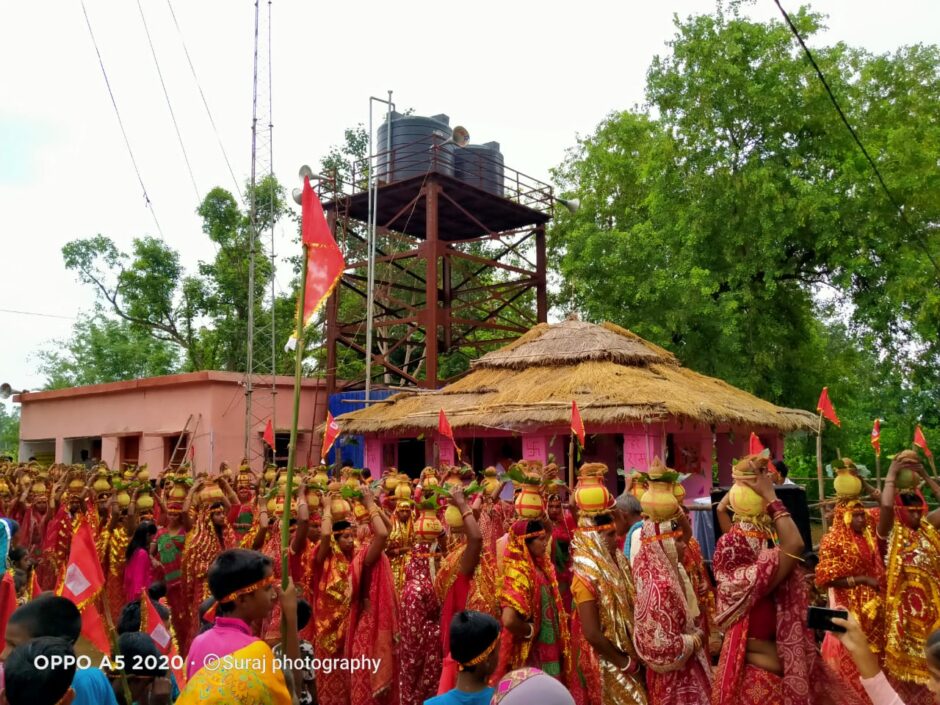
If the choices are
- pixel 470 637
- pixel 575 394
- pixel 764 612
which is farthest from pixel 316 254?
pixel 575 394

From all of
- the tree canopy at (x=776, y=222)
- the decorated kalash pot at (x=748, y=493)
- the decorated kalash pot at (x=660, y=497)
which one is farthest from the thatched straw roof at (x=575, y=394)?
the decorated kalash pot at (x=748, y=493)

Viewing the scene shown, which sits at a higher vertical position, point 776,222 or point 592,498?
point 776,222

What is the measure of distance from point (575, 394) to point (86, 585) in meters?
11.8

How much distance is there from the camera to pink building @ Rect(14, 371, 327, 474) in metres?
19.0

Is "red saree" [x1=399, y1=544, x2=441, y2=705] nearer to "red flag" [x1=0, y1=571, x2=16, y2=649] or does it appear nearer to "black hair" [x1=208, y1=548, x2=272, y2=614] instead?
"black hair" [x1=208, y1=548, x2=272, y2=614]

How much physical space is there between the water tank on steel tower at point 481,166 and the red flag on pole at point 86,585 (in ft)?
63.8

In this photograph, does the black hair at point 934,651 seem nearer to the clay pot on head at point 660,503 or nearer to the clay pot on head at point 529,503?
the clay pot on head at point 660,503

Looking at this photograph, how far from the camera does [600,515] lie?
396 centimetres

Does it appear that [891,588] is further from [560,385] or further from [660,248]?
[660,248]

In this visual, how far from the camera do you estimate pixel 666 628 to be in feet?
10.7

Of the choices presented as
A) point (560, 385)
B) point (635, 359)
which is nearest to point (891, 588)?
point (560, 385)

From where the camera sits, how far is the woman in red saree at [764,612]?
→ 10.5 ft

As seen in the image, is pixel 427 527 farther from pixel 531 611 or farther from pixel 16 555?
pixel 16 555

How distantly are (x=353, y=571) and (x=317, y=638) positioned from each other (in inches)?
27.2
